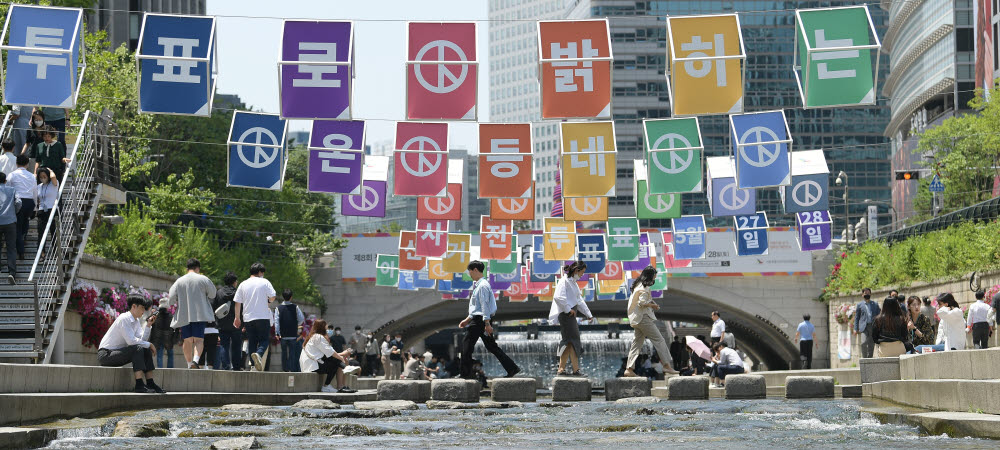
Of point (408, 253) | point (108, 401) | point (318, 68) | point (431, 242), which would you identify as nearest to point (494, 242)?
point (431, 242)

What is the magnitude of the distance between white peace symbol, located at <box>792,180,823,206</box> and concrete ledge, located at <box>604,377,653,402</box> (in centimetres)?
1086

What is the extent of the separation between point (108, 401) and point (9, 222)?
471 centimetres

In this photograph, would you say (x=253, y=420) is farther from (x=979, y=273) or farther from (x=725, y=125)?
(x=725, y=125)

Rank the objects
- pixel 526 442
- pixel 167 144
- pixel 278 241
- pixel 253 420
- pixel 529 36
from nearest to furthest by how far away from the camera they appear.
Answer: pixel 526 442 → pixel 253 420 → pixel 167 144 → pixel 278 241 → pixel 529 36

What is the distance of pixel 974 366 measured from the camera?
12320 millimetres

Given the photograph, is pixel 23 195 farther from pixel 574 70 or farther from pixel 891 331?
pixel 891 331

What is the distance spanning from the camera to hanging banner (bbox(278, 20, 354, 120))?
18.5 meters

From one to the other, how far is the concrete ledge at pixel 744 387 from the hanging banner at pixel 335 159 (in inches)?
298


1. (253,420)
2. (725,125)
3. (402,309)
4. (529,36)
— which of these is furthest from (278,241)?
(529,36)

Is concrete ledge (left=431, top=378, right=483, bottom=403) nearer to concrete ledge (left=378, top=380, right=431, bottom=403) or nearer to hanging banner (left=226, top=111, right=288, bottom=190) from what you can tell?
concrete ledge (left=378, top=380, right=431, bottom=403)

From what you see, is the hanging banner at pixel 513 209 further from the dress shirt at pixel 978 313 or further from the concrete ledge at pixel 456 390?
the concrete ledge at pixel 456 390

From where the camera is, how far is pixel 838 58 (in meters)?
18.2

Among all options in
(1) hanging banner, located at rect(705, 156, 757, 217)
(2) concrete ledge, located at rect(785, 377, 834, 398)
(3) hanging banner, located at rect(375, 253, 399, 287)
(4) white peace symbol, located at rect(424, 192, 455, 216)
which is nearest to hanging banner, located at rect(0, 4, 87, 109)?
(4) white peace symbol, located at rect(424, 192, 455, 216)

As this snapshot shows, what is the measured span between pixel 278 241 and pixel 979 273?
109 feet
